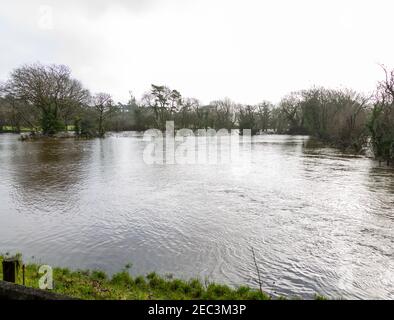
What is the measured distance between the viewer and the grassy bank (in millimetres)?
4035

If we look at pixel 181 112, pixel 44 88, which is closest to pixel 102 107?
pixel 44 88

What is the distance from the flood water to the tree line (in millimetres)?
11697

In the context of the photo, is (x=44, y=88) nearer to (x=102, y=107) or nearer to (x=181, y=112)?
(x=102, y=107)

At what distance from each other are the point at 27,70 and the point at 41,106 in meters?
5.16

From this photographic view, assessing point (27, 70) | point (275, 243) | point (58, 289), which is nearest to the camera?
point (58, 289)

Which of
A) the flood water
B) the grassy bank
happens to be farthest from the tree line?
the grassy bank

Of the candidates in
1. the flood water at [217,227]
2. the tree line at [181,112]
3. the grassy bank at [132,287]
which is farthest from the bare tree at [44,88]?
the grassy bank at [132,287]

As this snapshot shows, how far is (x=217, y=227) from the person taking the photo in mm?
7133

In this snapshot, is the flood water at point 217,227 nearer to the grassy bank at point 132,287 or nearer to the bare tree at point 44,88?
the grassy bank at point 132,287

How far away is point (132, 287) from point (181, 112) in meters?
63.8
